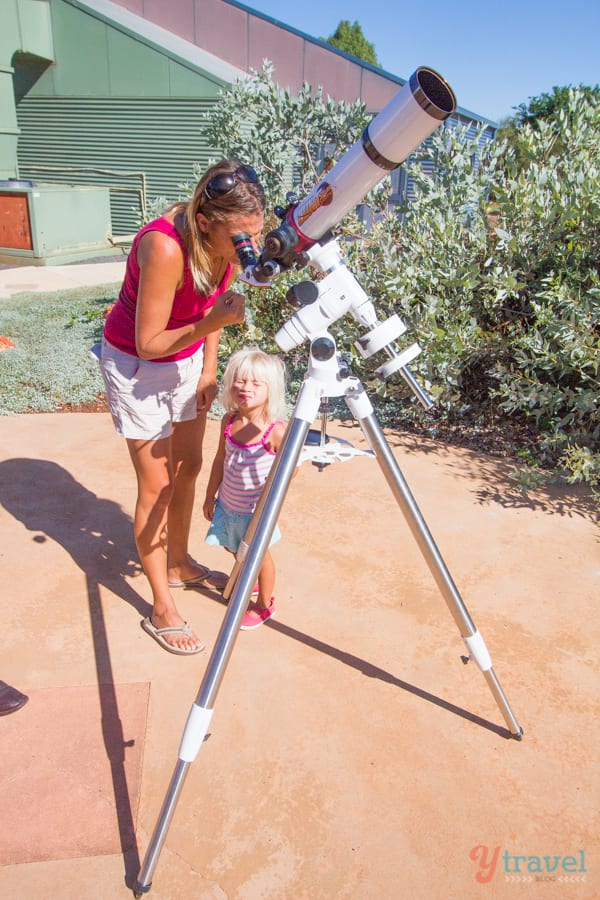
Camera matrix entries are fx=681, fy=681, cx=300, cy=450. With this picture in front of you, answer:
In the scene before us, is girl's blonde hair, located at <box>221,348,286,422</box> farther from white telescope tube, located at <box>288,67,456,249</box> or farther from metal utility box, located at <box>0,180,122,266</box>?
metal utility box, located at <box>0,180,122,266</box>

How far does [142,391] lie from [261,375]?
1.52 ft

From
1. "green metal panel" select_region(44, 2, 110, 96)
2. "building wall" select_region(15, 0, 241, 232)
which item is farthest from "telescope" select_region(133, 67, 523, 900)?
"green metal panel" select_region(44, 2, 110, 96)

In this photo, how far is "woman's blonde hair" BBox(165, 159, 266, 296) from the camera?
2049mm

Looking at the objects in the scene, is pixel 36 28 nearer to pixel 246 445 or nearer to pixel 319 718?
pixel 246 445

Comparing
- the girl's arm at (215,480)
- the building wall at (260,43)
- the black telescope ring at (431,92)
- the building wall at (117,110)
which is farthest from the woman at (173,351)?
the building wall at (260,43)

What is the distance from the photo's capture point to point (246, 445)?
2754 millimetres

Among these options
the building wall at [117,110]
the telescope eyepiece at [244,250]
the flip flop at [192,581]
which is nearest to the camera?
the telescope eyepiece at [244,250]

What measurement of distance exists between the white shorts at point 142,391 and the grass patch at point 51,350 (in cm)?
309

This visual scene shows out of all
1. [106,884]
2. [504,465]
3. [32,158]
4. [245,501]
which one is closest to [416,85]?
[245,501]

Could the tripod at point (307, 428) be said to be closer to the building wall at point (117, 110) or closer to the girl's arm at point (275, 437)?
the girl's arm at point (275, 437)

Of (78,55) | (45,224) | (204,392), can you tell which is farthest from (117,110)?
(204,392)

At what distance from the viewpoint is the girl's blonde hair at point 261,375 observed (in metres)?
2.65

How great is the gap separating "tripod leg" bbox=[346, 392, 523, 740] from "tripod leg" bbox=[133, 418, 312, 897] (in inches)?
8.0

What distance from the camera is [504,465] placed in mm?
4551
